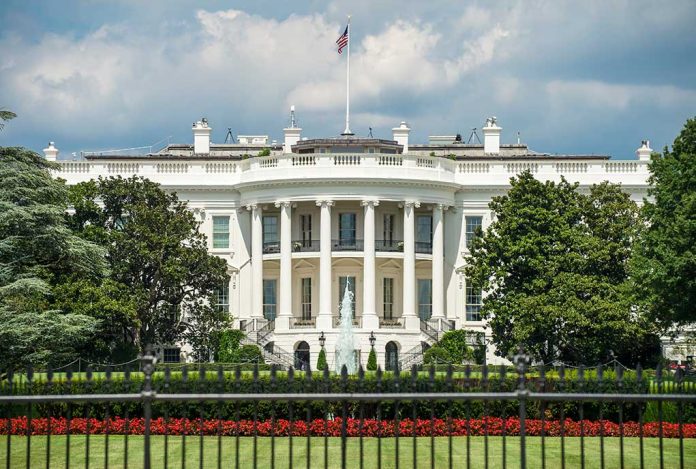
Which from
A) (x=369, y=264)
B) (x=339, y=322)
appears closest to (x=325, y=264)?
(x=369, y=264)

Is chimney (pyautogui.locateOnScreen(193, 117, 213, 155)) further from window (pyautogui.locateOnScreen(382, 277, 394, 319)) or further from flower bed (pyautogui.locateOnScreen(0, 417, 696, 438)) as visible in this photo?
flower bed (pyautogui.locateOnScreen(0, 417, 696, 438))

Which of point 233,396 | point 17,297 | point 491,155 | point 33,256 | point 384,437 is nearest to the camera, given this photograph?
point 233,396

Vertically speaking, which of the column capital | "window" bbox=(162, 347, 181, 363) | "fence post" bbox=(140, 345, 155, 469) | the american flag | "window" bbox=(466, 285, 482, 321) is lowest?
"window" bbox=(162, 347, 181, 363)

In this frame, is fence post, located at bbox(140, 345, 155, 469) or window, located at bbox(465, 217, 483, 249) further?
window, located at bbox(465, 217, 483, 249)

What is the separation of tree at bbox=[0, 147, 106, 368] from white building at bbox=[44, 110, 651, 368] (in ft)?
67.8

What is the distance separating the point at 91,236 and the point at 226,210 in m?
13.3

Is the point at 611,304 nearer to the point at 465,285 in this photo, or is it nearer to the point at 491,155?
the point at 465,285

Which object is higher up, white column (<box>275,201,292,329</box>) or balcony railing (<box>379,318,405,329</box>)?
white column (<box>275,201,292,329</box>)

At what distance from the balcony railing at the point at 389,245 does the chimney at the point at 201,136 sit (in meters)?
13.8

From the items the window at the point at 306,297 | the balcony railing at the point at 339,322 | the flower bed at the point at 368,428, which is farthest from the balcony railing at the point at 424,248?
the flower bed at the point at 368,428

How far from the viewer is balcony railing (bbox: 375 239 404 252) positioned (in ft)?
233

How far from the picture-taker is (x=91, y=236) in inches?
2378

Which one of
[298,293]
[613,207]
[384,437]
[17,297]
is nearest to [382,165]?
[298,293]

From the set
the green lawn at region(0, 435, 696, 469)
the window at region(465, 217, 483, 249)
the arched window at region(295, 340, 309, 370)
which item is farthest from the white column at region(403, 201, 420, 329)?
the green lawn at region(0, 435, 696, 469)
